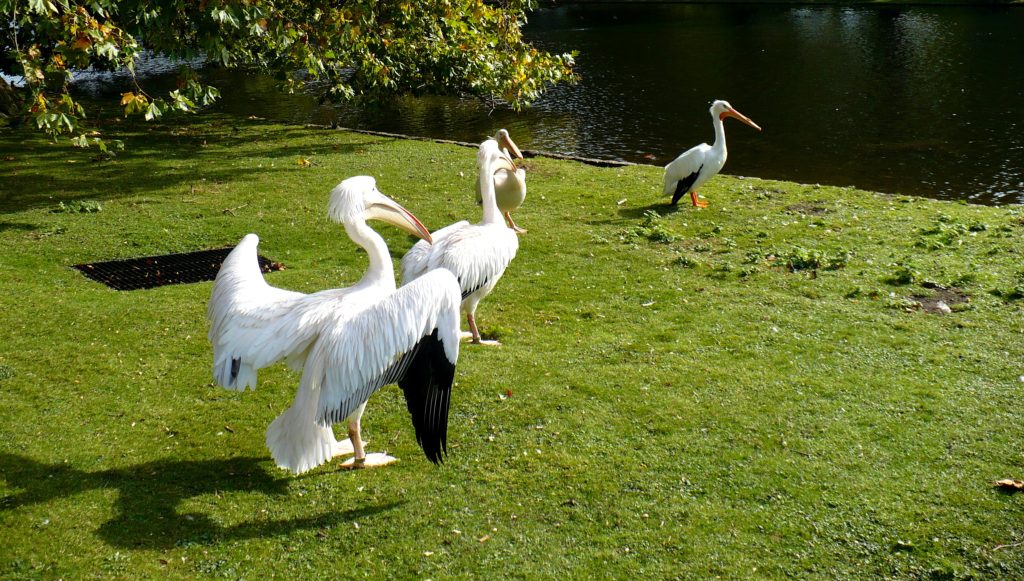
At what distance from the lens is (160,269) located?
929 cm

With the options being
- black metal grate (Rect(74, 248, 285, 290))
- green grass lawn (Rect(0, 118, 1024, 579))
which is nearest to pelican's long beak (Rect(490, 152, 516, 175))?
green grass lawn (Rect(0, 118, 1024, 579))

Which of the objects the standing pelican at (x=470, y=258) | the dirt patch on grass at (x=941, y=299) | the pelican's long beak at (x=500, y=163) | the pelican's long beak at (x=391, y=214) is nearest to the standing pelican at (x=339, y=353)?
the pelican's long beak at (x=391, y=214)

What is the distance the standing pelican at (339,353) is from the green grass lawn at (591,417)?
1.45ft

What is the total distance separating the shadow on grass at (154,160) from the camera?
12.8 metres

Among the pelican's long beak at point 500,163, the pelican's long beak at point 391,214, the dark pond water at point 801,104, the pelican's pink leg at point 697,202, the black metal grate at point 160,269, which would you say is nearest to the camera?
the pelican's long beak at point 391,214

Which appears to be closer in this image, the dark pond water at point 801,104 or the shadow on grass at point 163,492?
the shadow on grass at point 163,492

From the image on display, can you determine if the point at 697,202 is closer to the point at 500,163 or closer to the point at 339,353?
the point at 500,163

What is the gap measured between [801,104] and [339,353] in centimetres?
2021

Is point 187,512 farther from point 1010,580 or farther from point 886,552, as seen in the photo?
point 1010,580

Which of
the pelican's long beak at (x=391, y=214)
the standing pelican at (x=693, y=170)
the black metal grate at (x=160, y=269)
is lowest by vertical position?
the standing pelican at (x=693, y=170)

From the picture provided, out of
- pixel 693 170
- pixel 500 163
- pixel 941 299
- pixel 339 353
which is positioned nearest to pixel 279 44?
pixel 500 163

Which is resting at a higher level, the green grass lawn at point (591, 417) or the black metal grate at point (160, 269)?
the black metal grate at point (160, 269)

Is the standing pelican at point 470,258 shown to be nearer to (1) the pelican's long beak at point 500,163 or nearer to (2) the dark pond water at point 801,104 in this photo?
(1) the pelican's long beak at point 500,163

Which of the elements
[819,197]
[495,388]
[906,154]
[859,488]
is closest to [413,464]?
[495,388]
